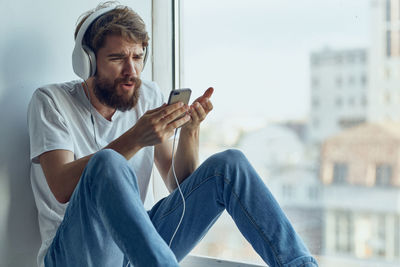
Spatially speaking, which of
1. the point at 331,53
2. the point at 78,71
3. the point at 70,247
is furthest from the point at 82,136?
the point at 331,53

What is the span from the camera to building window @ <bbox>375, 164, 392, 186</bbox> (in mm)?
1551

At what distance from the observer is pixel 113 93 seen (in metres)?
1.37

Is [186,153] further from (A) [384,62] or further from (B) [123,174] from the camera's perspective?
(A) [384,62]

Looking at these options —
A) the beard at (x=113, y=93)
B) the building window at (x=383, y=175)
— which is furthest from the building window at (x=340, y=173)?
the beard at (x=113, y=93)

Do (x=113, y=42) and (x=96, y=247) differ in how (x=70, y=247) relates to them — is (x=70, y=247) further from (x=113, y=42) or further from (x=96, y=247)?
(x=113, y=42)

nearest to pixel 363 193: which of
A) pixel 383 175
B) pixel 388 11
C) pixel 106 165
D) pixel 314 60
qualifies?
pixel 383 175

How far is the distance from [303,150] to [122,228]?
932mm

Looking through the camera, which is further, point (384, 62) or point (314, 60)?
point (314, 60)

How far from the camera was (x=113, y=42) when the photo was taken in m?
1.37

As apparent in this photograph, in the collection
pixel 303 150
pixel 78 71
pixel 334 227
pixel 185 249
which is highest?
pixel 78 71

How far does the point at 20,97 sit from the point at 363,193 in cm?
111

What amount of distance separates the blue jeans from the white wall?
0.74ft

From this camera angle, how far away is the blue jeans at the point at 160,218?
959mm

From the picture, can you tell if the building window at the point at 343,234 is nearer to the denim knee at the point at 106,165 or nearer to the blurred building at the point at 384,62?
the blurred building at the point at 384,62
